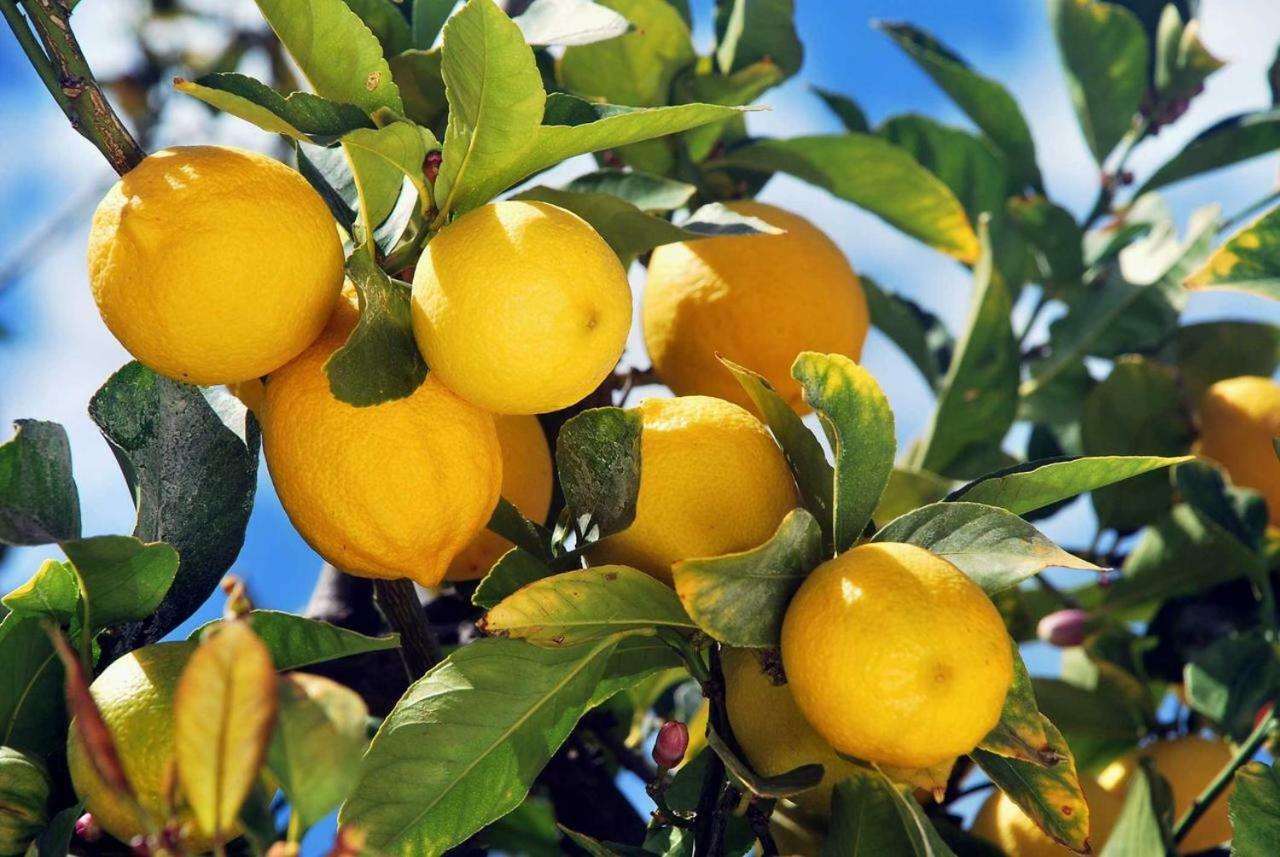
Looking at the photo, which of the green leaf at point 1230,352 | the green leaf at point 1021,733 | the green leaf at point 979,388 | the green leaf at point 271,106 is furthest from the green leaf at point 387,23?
the green leaf at point 1230,352

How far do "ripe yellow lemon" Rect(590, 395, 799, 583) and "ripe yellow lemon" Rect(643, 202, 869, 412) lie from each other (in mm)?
288

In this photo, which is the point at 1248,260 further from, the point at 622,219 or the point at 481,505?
the point at 481,505

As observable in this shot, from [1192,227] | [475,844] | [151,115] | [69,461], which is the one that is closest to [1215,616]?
[1192,227]

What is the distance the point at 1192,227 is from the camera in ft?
6.43

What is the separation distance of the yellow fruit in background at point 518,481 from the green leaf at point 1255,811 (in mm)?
687

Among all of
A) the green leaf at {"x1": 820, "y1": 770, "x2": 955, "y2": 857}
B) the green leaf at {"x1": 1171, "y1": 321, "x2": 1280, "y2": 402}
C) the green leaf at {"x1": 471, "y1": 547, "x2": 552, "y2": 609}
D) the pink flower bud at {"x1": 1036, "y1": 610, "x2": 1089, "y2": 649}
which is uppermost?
the green leaf at {"x1": 471, "y1": 547, "x2": 552, "y2": 609}

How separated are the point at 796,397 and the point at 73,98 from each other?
0.78 m

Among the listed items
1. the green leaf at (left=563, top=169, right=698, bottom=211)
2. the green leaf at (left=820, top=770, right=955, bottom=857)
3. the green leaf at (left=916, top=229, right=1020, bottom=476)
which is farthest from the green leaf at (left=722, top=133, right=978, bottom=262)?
the green leaf at (left=820, top=770, right=955, bottom=857)

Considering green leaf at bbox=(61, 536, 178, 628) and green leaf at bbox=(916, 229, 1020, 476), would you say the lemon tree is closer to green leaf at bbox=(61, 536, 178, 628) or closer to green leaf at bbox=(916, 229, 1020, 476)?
green leaf at bbox=(61, 536, 178, 628)

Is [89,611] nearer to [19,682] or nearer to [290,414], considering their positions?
[19,682]

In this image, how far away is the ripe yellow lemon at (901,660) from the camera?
0.88 metres

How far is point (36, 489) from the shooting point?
38.3 inches

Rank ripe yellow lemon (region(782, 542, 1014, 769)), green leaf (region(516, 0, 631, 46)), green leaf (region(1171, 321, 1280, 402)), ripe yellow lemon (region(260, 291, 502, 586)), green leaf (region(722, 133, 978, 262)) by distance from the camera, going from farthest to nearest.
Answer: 1. green leaf (region(1171, 321, 1280, 402))
2. green leaf (region(722, 133, 978, 262))
3. green leaf (region(516, 0, 631, 46))
4. ripe yellow lemon (region(260, 291, 502, 586))
5. ripe yellow lemon (region(782, 542, 1014, 769))

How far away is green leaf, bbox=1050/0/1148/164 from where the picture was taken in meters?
2.09
